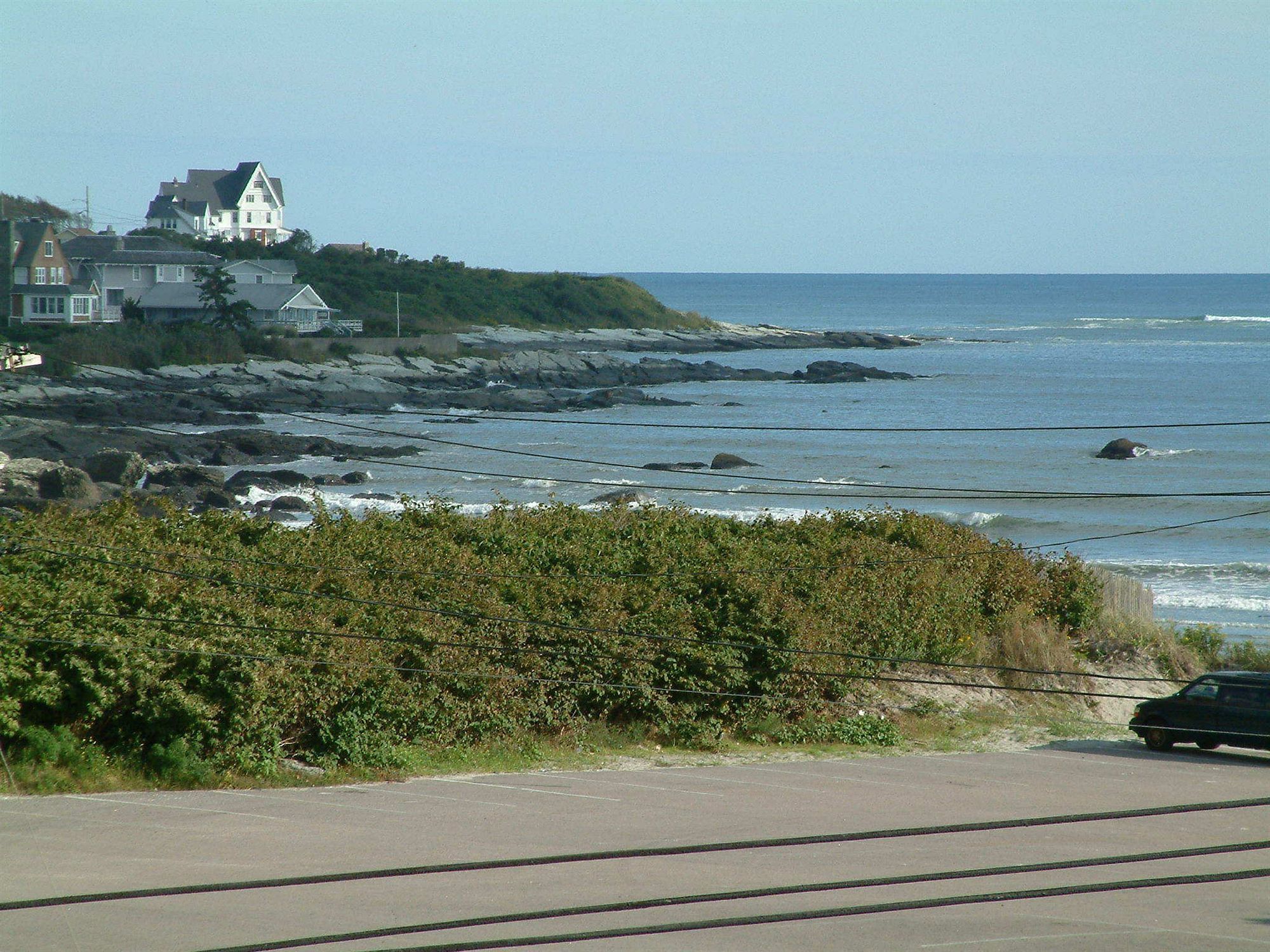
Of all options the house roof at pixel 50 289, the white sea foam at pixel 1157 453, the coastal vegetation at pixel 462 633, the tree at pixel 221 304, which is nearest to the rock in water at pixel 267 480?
the coastal vegetation at pixel 462 633

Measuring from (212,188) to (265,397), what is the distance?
2622 inches

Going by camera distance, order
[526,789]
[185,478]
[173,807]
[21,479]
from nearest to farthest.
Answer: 1. [173,807]
2. [526,789]
3. [21,479]
4. [185,478]

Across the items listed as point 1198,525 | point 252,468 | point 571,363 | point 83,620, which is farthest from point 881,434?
point 83,620

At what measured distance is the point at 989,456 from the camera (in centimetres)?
4953

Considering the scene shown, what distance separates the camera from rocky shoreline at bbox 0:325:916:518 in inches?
1484

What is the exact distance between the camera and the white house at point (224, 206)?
116688 mm

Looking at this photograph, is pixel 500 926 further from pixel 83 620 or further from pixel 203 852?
pixel 83 620

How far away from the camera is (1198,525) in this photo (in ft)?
115

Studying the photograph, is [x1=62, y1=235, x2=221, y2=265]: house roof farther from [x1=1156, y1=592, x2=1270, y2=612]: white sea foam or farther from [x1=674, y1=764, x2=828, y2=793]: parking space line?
[x1=674, y1=764, x2=828, y2=793]: parking space line

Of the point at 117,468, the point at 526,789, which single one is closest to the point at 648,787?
the point at 526,789

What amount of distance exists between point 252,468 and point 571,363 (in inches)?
1577

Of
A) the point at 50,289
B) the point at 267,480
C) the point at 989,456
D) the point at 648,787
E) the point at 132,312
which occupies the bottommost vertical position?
the point at 267,480

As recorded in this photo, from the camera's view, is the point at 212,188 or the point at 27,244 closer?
the point at 27,244

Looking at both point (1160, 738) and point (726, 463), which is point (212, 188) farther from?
point (1160, 738)
